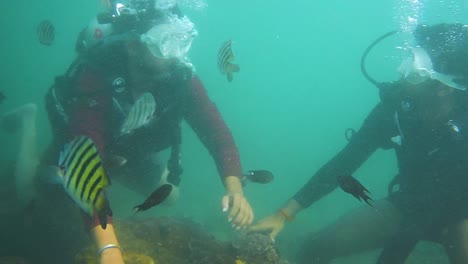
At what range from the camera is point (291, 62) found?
558 feet

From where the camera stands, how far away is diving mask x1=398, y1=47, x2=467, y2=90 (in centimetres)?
468

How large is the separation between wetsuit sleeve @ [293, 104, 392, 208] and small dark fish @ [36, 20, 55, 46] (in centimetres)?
542

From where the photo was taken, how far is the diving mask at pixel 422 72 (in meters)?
4.68

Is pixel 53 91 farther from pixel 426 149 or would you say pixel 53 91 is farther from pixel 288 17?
pixel 288 17

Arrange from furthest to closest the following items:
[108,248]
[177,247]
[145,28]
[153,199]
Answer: [177,247]
[145,28]
[108,248]
[153,199]

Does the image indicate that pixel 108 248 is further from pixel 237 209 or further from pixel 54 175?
pixel 237 209

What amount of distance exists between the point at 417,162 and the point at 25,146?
22.7ft

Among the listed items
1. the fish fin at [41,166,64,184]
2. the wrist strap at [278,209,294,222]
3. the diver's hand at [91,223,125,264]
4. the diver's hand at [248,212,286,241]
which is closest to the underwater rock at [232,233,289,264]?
the diver's hand at [248,212,286,241]

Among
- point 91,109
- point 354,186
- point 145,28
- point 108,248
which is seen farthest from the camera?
point 145,28

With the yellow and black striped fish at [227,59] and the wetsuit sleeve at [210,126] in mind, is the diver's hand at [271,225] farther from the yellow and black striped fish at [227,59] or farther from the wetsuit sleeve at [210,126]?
the yellow and black striped fish at [227,59]

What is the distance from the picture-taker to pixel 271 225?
502cm

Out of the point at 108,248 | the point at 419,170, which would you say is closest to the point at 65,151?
the point at 108,248

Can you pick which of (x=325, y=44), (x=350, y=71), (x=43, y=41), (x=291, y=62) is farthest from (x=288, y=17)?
(x=43, y=41)

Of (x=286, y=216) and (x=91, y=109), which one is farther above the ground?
(x=91, y=109)
